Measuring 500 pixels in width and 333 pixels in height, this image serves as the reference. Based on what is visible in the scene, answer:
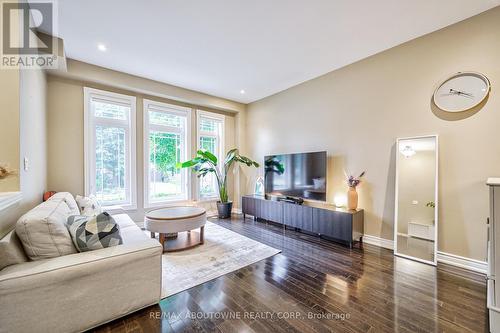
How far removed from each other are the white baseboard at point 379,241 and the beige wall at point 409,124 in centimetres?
6

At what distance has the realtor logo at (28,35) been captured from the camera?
72.2 inches

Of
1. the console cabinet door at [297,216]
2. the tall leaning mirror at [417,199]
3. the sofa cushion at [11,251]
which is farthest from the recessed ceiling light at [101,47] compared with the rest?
the tall leaning mirror at [417,199]

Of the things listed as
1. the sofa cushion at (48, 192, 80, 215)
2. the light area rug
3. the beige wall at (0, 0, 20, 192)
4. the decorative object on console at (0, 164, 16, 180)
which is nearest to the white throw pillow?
the sofa cushion at (48, 192, 80, 215)

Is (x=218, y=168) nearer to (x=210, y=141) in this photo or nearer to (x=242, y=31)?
(x=210, y=141)

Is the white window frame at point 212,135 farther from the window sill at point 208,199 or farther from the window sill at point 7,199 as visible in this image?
the window sill at point 7,199

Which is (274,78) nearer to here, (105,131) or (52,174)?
(105,131)

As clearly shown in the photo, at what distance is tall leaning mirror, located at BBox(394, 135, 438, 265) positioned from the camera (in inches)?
108

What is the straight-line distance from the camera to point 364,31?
2713 millimetres

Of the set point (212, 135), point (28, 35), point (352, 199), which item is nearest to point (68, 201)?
point (28, 35)

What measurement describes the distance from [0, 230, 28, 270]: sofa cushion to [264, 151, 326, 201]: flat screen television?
12.2 feet

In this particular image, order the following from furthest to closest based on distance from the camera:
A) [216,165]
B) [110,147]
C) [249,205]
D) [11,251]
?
[216,165] → [249,205] → [110,147] → [11,251]

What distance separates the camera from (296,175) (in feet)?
13.6

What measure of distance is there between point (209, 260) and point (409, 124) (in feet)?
11.4

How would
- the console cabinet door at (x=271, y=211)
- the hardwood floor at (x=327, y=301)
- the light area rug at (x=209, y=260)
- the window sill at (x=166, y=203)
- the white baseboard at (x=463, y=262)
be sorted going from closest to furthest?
1. the hardwood floor at (x=327, y=301)
2. the light area rug at (x=209, y=260)
3. the white baseboard at (x=463, y=262)
4. the console cabinet door at (x=271, y=211)
5. the window sill at (x=166, y=203)
